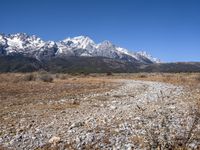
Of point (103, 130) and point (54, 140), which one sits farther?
point (103, 130)

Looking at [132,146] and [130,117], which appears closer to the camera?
[132,146]

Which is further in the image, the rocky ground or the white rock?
the white rock

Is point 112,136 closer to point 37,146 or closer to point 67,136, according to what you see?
point 67,136

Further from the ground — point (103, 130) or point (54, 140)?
point (103, 130)

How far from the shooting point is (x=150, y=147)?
1118 centimetres

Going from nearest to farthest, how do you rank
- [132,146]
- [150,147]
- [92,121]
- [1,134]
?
[150,147] < [132,146] < [1,134] < [92,121]

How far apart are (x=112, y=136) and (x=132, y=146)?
61.0 inches

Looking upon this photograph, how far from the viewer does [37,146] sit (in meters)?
12.9

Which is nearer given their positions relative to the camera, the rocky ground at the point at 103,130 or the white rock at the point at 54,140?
the rocky ground at the point at 103,130

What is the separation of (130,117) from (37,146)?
612 cm

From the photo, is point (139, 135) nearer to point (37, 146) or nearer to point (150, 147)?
point (150, 147)

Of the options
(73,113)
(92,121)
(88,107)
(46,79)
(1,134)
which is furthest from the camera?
(46,79)

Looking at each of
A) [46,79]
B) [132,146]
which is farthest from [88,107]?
[46,79]

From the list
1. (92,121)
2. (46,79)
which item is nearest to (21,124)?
(92,121)
